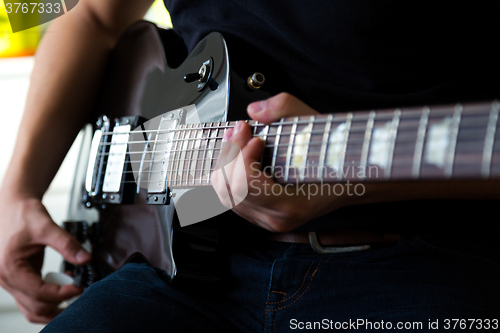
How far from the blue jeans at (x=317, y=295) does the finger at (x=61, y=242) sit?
0.50 feet

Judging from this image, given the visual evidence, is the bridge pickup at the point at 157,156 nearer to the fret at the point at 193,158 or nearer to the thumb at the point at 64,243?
the fret at the point at 193,158

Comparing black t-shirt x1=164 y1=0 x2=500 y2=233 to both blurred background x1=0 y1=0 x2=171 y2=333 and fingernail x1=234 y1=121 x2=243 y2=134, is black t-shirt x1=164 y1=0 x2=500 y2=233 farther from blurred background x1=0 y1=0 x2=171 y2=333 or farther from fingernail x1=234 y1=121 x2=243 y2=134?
blurred background x1=0 y1=0 x2=171 y2=333

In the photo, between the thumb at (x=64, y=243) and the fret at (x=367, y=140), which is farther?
the thumb at (x=64, y=243)

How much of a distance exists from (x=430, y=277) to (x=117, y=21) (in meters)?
0.96

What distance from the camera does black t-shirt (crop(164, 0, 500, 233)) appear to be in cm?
54

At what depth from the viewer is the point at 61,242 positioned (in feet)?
2.52

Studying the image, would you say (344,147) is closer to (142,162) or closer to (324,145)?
(324,145)

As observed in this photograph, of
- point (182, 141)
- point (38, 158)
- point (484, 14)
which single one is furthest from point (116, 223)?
point (484, 14)

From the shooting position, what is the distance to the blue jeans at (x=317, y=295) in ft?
1.63

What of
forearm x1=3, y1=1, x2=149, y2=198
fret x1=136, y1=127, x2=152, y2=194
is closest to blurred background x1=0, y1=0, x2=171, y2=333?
forearm x1=3, y1=1, x2=149, y2=198

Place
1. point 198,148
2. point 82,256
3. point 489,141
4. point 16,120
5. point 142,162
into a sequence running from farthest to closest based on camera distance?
point 16,120 → point 82,256 → point 142,162 → point 198,148 → point 489,141

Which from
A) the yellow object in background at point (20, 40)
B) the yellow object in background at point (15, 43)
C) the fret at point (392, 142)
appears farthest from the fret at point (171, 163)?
the yellow object in background at point (15, 43)

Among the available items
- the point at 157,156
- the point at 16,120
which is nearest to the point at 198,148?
the point at 157,156

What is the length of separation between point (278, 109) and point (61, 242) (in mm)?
603
